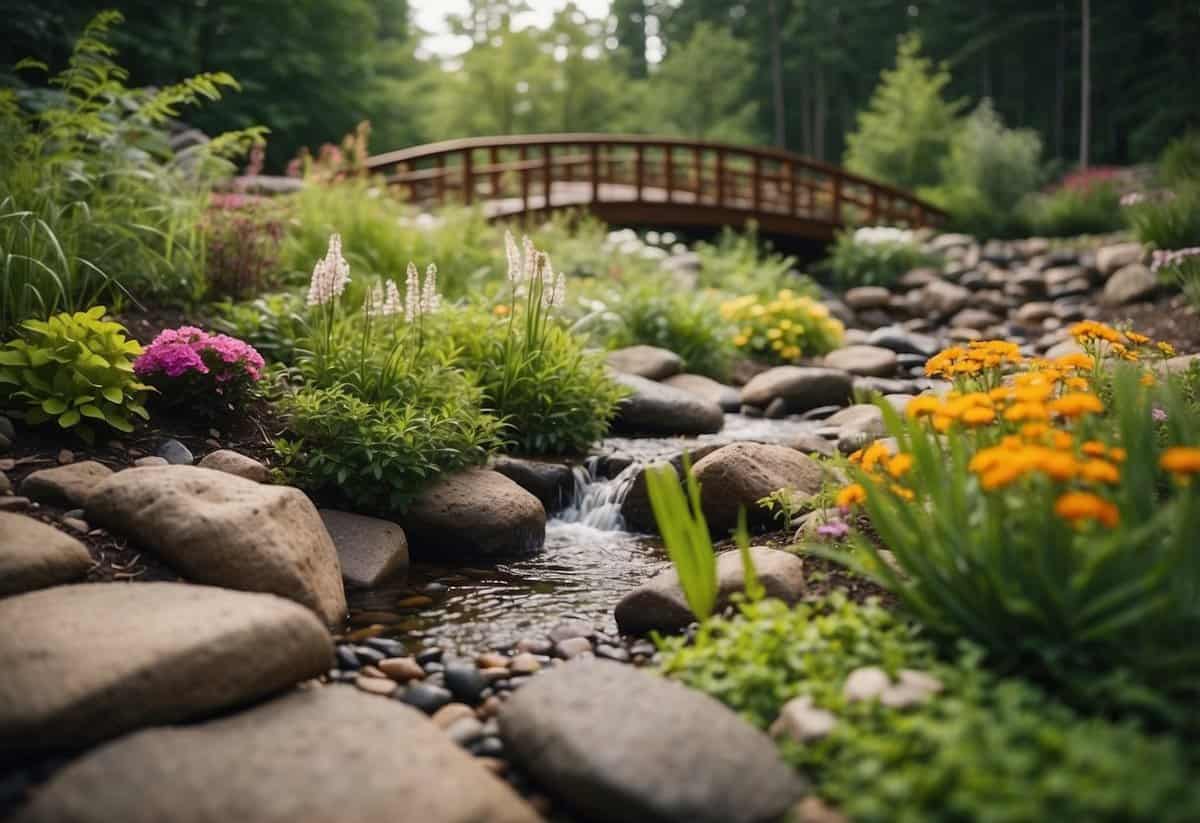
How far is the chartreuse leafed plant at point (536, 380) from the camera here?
6.51 meters

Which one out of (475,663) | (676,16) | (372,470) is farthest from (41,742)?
(676,16)

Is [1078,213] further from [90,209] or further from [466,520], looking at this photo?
[90,209]

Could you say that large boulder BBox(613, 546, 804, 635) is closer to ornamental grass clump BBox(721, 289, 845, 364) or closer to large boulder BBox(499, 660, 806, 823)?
large boulder BBox(499, 660, 806, 823)

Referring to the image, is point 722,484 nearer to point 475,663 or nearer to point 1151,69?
point 475,663

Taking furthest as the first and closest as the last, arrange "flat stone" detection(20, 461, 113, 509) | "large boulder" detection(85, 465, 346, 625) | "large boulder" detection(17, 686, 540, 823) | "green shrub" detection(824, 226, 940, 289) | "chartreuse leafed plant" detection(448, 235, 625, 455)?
"green shrub" detection(824, 226, 940, 289), "chartreuse leafed plant" detection(448, 235, 625, 455), "flat stone" detection(20, 461, 113, 509), "large boulder" detection(85, 465, 346, 625), "large boulder" detection(17, 686, 540, 823)

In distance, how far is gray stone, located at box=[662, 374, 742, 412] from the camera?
876cm

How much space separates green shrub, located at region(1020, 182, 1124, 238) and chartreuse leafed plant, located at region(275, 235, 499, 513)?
1351 centimetres

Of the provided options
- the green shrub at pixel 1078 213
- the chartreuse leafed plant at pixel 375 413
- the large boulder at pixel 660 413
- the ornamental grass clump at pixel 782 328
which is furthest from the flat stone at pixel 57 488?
the green shrub at pixel 1078 213

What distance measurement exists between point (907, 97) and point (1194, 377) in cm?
1848

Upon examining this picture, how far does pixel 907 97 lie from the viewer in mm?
21797

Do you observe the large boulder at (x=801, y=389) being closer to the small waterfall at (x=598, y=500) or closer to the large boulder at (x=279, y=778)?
the small waterfall at (x=598, y=500)

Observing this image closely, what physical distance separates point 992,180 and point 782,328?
9.19 metres

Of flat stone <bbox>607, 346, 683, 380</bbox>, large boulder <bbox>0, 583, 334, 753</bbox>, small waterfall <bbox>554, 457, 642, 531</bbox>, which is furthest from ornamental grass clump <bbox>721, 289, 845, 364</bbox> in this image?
large boulder <bbox>0, 583, 334, 753</bbox>

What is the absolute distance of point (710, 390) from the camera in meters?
8.89
